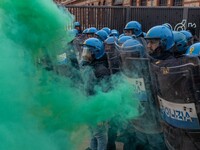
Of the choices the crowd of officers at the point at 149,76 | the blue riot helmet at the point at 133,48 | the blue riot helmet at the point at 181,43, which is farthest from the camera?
the blue riot helmet at the point at 181,43

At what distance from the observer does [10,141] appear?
2.58m

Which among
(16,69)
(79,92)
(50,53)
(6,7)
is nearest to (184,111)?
(79,92)

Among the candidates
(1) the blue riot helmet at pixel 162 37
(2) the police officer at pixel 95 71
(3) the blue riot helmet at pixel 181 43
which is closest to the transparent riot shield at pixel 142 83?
(1) the blue riot helmet at pixel 162 37

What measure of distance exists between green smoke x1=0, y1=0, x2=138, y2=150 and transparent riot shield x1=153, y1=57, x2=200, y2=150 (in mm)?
531

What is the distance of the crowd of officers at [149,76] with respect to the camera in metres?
2.90

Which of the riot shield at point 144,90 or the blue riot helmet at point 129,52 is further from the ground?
the blue riot helmet at point 129,52

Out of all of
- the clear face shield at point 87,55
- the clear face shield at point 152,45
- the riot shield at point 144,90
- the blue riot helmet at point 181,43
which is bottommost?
the riot shield at point 144,90

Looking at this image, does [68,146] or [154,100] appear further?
[154,100]

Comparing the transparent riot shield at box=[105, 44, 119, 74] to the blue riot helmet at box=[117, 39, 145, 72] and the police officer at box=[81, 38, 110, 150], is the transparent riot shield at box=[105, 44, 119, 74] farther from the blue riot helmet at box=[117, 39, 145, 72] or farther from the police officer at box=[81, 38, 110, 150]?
the blue riot helmet at box=[117, 39, 145, 72]

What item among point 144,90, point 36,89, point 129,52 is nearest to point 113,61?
point 129,52

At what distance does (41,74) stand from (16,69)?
25 cm

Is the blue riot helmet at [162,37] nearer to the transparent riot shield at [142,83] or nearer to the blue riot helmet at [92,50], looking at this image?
the transparent riot shield at [142,83]

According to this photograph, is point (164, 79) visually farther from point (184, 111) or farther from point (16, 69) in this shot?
point (16, 69)

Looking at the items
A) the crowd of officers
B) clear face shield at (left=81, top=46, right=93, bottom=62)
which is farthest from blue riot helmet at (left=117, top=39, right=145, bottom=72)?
clear face shield at (left=81, top=46, right=93, bottom=62)
